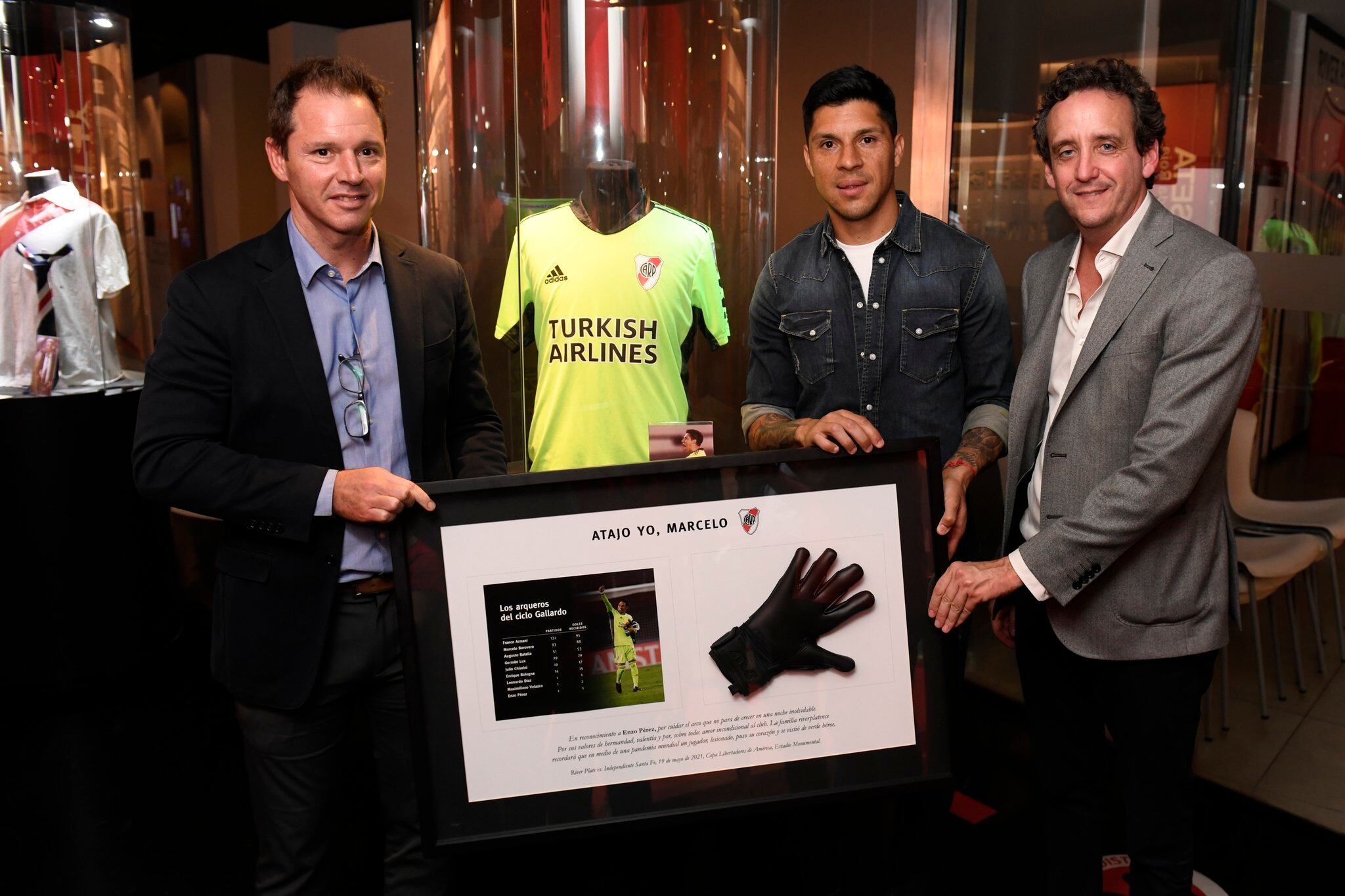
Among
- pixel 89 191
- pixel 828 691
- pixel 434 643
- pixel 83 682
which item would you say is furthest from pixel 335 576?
pixel 89 191

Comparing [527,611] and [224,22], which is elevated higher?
[224,22]

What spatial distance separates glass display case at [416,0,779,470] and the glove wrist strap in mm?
591

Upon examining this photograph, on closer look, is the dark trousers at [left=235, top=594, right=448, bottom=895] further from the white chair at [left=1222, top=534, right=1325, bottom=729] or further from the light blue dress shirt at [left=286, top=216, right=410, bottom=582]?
the white chair at [left=1222, top=534, right=1325, bottom=729]

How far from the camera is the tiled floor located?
321cm

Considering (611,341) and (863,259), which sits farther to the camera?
(611,341)

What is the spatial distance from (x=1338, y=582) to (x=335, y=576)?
11.7ft

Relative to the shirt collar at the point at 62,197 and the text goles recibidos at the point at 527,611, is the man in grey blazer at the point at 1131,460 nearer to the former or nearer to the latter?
the text goles recibidos at the point at 527,611

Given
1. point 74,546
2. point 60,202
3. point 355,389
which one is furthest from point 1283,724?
point 60,202

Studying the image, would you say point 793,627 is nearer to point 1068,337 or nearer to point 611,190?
point 1068,337

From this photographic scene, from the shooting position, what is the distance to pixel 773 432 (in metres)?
2.13

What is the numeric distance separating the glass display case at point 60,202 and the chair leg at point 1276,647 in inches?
181

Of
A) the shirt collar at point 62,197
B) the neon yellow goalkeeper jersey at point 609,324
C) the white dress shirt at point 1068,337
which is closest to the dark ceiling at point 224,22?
the shirt collar at point 62,197

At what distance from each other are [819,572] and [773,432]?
0.47 meters

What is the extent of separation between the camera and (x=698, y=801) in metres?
1.68
